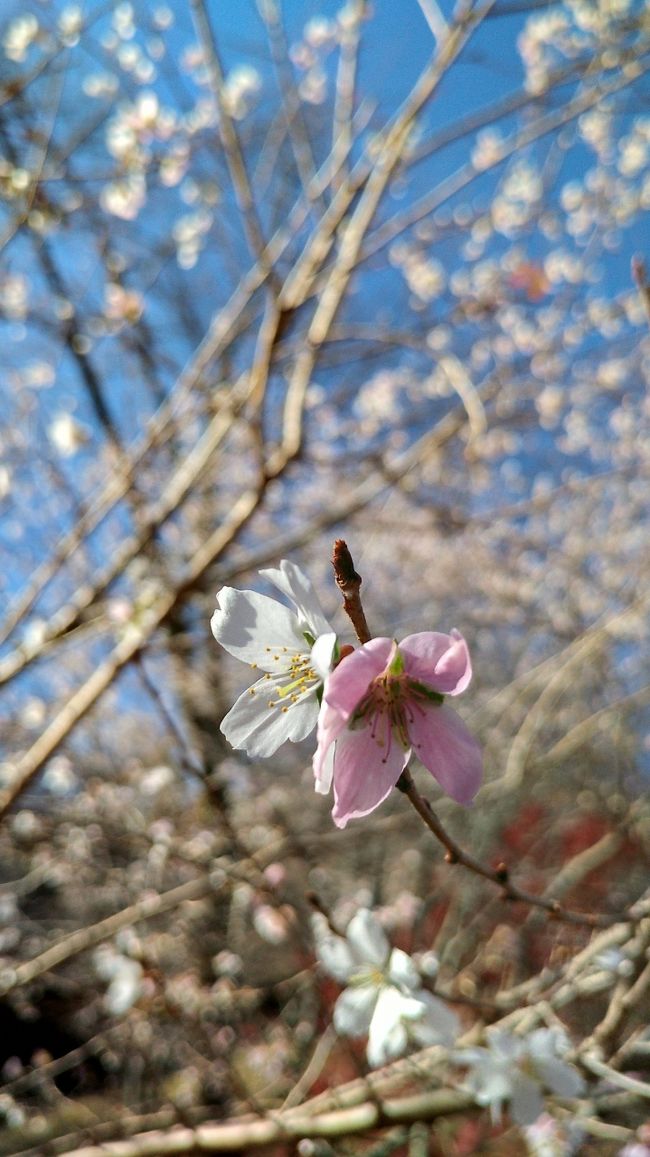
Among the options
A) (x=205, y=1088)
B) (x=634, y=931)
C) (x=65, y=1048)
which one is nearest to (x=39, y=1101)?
(x=205, y=1088)

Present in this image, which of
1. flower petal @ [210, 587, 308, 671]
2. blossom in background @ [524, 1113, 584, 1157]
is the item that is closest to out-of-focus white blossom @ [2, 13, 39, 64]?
flower petal @ [210, 587, 308, 671]

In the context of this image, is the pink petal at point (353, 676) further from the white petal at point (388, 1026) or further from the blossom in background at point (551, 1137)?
the blossom in background at point (551, 1137)

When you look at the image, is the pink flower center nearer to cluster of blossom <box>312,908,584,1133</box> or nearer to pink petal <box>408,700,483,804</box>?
pink petal <box>408,700,483,804</box>

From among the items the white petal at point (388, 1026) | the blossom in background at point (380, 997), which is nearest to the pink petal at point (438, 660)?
the blossom in background at point (380, 997)

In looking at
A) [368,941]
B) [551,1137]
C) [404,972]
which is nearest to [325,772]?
[404,972]

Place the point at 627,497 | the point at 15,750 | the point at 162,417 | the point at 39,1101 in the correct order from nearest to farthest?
the point at 162,417 < the point at 39,1101 < the point at 15,750 < the point at 627,497

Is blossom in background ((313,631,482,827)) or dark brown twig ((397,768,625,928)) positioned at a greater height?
blossom in background ((313,631,482,827))

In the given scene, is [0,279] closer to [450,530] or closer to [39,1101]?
[450,530]
